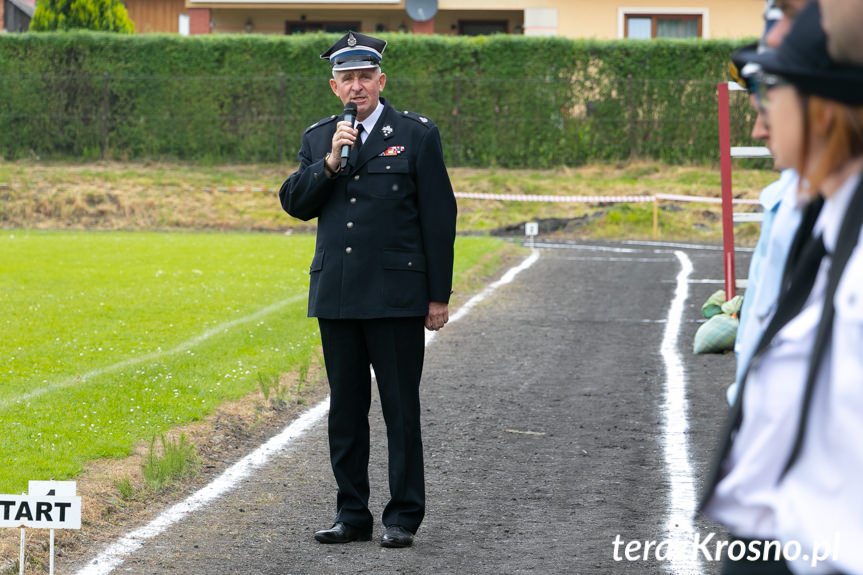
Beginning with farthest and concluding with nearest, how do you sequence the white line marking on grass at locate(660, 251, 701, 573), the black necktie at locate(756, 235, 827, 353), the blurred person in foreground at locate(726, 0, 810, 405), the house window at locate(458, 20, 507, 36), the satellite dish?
the house window at locate(458, 20, 507, 36)
the satellite dish
the white line marking on grass at locate(660, 251, 701, 573)
the blurred person in foreground at locate(726, 0, 810, 405)
the black necktie at locate(756, 235, 827, 353)

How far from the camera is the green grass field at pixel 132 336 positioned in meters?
8.33

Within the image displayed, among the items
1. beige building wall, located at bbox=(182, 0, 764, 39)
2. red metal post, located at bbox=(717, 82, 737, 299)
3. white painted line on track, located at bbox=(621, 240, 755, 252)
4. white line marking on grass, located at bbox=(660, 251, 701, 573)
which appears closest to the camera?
white line marking on grass, located at bbox=(660, 251, 701, 573)

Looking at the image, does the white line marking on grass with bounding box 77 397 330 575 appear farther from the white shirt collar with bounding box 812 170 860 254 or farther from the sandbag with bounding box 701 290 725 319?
the sandbag with bounding box 701 290 725 319

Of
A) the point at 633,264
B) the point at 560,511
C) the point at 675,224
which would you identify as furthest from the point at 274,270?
the point at 560,511

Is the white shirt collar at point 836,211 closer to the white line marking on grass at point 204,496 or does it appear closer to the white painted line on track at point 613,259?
the white line marking on grass at point 204,496

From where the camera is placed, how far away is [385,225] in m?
6.14

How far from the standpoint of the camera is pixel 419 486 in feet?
20.2

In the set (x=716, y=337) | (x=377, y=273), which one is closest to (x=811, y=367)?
(x=377, y=273)

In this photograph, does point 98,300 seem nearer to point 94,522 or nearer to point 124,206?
point 94,522

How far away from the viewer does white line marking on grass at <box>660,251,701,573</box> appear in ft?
19.3

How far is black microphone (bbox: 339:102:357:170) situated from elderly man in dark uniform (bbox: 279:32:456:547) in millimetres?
54

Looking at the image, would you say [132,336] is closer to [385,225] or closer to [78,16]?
[385,225]

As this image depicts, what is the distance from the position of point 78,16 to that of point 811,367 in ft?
119

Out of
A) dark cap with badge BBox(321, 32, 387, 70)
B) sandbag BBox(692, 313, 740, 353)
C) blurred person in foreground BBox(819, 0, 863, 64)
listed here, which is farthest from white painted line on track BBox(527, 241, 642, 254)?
blurred person in foreground BBox(819, 0, 863, 64)
